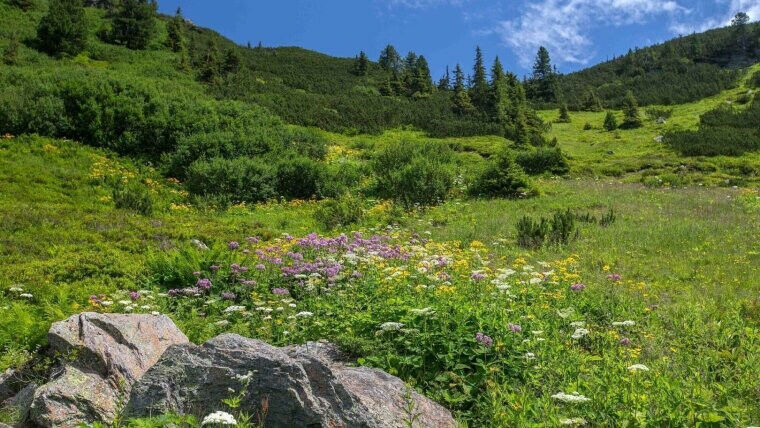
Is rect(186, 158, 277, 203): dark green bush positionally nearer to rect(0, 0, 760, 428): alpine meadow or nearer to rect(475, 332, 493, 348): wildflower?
rect(0, 0, 760, 428): alpine meadow

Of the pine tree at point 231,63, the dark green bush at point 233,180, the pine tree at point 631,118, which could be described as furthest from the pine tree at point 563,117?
the dark green bush at point 233,180

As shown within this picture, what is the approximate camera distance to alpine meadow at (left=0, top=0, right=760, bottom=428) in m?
3.73

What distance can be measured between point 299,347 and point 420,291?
71.6 inches

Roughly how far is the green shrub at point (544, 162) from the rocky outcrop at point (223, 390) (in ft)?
87.2

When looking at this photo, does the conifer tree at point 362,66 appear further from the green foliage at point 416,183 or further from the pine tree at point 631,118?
the green foliage at point 416,183

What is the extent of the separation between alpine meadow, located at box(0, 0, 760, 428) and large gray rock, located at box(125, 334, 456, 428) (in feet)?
0.05

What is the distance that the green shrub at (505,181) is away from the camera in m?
20.2

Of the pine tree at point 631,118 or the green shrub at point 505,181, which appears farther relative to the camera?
the pine tree at point 631,118

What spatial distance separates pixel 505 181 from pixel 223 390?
17.8m

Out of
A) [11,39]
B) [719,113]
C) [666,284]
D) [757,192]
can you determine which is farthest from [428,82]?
[666,284]

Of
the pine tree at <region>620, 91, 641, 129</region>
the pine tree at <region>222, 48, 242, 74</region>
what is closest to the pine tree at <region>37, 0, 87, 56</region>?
the pine tree at <region>222, 48, 242, 74</region>

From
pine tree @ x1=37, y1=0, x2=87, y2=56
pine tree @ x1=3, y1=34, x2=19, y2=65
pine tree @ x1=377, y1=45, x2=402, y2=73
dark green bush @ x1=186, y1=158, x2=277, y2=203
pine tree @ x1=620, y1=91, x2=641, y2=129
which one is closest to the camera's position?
dark green bush @ x1=186, y1=158, x2=277, y2=203

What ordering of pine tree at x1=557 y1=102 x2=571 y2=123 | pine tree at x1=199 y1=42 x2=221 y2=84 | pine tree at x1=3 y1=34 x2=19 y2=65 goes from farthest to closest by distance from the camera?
pine tree at x1=557 y1=102 x2=571 y2=123 → pine tree at x1=199 y1=42 x2=221 y2=84 → pine tree at x1=3 y1=34 x2=19 y2=65

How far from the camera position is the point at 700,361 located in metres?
4.70
